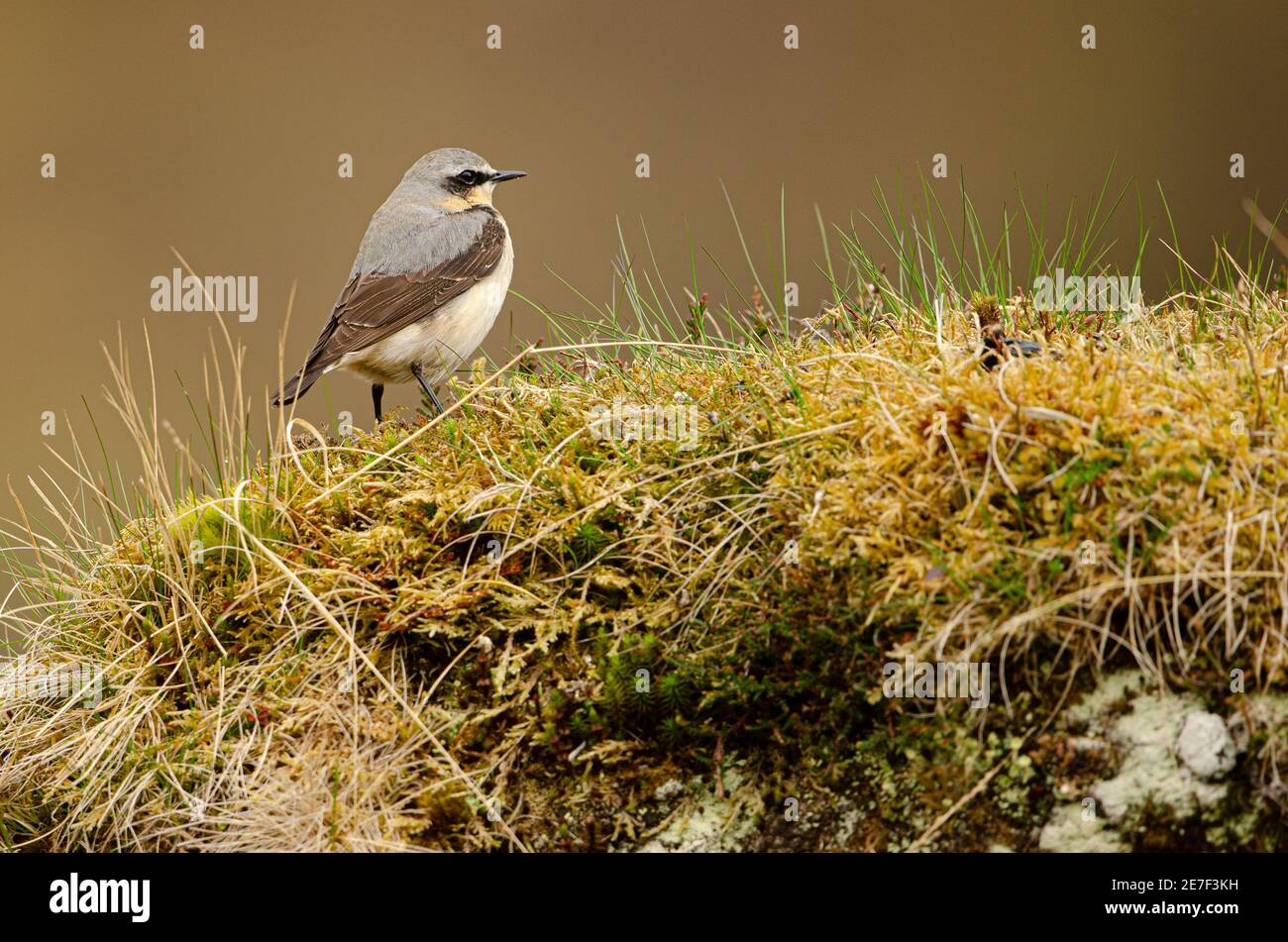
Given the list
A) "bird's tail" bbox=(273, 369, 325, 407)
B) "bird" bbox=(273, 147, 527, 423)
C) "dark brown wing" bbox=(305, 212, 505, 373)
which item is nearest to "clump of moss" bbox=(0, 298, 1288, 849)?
"bird's tail" bbox=(273, 369, 325, 407)

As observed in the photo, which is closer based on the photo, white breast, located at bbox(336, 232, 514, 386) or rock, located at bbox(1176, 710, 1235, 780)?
rock, located at bbox(1176, 710, 1235, 780)

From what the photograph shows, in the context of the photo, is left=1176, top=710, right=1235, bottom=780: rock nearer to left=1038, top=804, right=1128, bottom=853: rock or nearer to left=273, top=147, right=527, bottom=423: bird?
left=1038, top=804, right=1128, bottom=853: rock

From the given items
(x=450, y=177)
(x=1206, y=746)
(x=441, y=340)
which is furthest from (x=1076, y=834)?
(x=450, y=177)

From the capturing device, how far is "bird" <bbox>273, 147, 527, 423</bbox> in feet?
17.4

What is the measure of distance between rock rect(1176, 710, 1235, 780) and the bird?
3666 mm

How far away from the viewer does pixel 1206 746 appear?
2193mm

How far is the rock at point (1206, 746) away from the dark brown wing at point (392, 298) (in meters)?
4.02

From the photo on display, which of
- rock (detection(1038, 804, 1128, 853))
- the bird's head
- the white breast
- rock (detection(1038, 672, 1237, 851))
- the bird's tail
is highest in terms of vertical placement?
the bird's head

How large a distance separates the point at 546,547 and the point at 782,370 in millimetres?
851

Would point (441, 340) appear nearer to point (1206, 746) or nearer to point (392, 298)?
point (392, 298)

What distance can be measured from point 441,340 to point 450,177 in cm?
108

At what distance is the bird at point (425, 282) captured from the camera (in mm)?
5297

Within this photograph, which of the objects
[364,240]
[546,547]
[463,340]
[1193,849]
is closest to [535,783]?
[546,547]

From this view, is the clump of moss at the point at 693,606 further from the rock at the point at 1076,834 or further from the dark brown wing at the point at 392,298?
the dark brown wing at the point at 392,298
